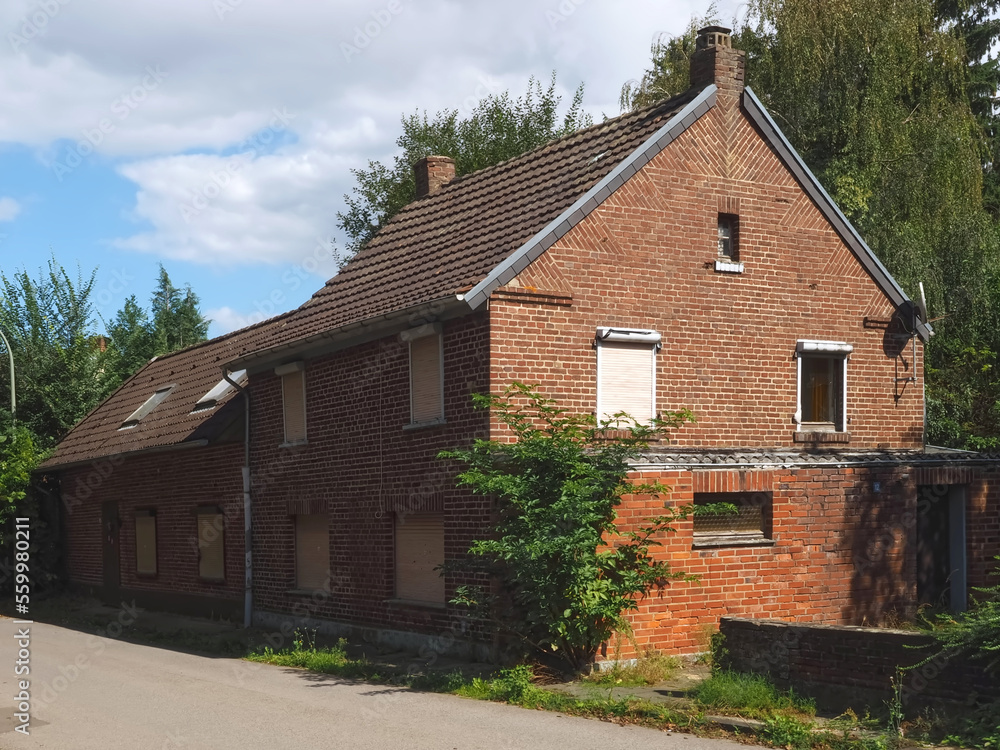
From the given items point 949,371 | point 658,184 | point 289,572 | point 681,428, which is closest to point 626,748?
point 681,428

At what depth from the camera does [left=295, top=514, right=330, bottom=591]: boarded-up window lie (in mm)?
18938

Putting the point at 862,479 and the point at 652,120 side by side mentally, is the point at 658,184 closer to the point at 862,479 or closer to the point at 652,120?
the point at 652,120

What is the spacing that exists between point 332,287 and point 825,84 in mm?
14098

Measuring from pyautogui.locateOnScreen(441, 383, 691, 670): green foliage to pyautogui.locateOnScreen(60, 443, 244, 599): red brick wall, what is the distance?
8.75 metres

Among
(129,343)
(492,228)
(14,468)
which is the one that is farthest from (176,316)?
(492,228)

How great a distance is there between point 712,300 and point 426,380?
175 inches

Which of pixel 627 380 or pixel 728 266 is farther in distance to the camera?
pixel 728 266

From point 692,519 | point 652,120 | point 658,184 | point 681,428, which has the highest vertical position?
point 652,120

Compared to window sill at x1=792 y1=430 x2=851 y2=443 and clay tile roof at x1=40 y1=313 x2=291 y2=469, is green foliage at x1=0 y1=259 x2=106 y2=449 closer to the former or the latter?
clay tile roof at x1=40 y1=313 x2=291 y2=469

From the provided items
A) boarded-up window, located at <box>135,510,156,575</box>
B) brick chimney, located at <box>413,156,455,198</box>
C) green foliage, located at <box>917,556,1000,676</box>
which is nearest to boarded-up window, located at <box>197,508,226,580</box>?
boarded-up window, located at <box>135,510,156,575</box>

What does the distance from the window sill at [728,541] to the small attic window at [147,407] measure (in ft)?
53.3

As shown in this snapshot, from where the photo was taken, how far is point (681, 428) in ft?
53.7

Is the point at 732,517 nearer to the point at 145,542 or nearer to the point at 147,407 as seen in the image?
the point at 145,542

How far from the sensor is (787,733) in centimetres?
972
